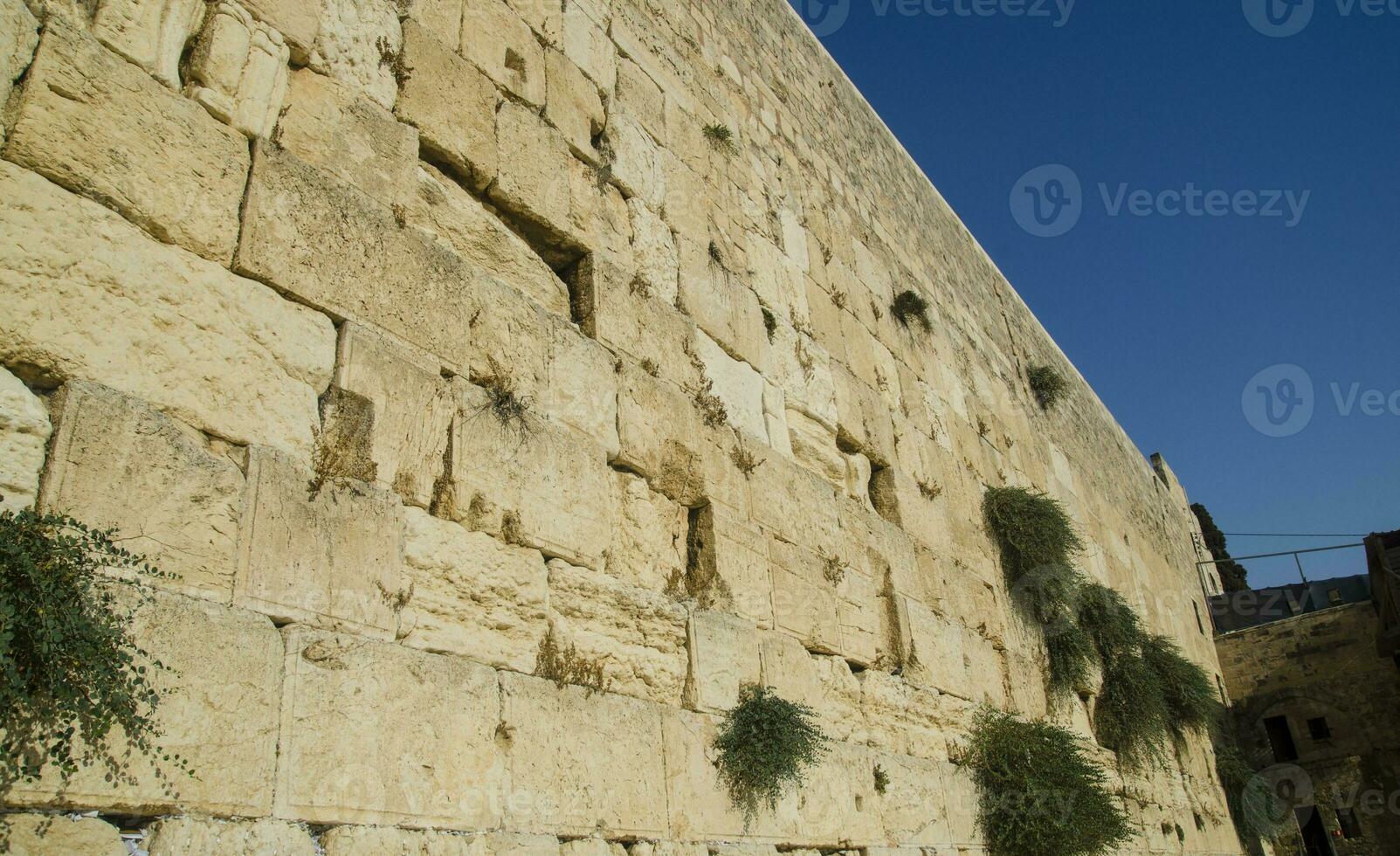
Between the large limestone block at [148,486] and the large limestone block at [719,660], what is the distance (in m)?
1.80

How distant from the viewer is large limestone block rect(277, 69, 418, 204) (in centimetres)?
312

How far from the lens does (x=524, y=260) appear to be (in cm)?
390

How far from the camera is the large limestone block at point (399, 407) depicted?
2900 mm

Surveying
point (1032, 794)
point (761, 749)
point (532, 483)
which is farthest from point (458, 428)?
point (1032, 794)

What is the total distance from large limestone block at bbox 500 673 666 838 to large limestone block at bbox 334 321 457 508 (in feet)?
2.14

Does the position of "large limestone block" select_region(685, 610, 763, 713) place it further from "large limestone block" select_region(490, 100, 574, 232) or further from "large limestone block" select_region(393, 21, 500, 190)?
"large limestone block" select_region(393, 21, 500, 190)

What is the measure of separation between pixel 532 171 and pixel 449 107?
→ 1.40ft

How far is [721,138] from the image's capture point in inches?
220

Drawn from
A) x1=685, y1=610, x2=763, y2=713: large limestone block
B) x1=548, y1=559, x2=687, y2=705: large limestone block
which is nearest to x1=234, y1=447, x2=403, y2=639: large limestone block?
x1=548, y1=559, x2=687, y2=705: large limestone block

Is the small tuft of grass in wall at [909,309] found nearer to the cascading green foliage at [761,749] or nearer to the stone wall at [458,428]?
the stone wall at [458,428]

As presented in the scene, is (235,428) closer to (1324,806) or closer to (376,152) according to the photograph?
(376,152)

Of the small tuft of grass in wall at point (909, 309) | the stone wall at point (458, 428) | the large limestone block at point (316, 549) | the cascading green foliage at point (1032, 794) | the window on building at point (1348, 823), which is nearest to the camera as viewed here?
the stone wall at point (458, 428)

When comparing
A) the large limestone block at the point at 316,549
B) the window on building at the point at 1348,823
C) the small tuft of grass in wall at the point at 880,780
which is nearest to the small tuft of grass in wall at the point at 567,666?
the large limestone block at the point at 316,549

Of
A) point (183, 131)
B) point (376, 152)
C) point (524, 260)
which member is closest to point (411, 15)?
point (376, 152)
